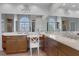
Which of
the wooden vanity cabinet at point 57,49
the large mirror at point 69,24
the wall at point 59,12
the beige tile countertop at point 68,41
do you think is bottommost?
the wooden vanity cabinet at point 57,49

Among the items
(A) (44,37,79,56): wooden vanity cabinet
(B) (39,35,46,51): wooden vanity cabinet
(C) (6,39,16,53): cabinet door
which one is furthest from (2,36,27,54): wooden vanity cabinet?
(A) (44,37,79,56): wooden vanity cabinet

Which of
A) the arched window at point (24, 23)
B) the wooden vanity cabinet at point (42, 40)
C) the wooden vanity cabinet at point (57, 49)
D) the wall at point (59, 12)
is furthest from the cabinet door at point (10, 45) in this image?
the wall at point (59, 12)

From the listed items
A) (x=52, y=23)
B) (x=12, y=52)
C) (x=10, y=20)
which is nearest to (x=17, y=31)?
(x=10, y=20)

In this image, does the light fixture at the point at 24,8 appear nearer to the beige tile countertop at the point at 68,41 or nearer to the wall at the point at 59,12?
the wall at the point at 59,12

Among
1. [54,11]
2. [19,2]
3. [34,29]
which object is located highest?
[19,2]

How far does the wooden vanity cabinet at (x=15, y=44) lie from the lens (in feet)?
7.42

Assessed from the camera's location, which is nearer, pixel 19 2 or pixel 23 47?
pixel 19 2

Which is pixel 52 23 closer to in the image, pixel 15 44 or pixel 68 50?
pixel 68 50

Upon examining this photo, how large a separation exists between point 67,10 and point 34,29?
2.18 feet

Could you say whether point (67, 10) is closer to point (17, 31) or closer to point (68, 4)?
point (68, 4)

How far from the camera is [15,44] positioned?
234 centimetres

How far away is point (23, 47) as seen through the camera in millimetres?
2322

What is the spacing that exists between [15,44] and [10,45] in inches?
3.7

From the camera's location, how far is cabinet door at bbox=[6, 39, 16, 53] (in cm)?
227
